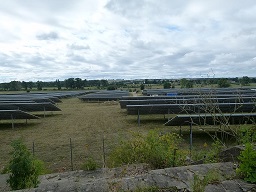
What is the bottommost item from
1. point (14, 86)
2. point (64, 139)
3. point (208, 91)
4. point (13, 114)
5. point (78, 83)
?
point (64, 139)

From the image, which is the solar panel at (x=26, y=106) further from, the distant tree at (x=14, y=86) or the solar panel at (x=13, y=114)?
the distant tree at (x=14, y=86)

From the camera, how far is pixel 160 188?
14.2 feet

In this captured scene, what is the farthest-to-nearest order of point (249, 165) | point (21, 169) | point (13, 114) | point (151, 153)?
point (13, 114), point (151, 153), point (21, 169), point (249, 165)

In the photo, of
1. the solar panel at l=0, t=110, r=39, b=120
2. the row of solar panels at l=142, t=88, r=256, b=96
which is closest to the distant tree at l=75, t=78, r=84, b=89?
the row of solar panels at l=142, t=88, r=256, b=96

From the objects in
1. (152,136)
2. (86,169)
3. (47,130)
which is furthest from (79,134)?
(152,136)

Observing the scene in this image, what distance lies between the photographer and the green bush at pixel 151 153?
691 centimetres

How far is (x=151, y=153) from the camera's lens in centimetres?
721

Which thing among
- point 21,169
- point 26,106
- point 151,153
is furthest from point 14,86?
point 151,153

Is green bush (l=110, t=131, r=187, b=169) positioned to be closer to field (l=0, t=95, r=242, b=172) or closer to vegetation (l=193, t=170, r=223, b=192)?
field (l=0, t=95, r=242, b=172)

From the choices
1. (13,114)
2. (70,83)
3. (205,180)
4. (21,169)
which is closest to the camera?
(205,180)

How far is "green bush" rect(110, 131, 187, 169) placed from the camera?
691 centimetres

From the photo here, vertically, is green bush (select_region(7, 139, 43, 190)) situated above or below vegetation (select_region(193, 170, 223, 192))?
below

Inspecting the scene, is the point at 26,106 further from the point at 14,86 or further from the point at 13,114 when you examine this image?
the point at 14,86

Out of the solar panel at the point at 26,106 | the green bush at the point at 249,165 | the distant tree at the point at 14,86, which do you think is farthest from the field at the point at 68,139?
the distant tree at the point at 14,86
